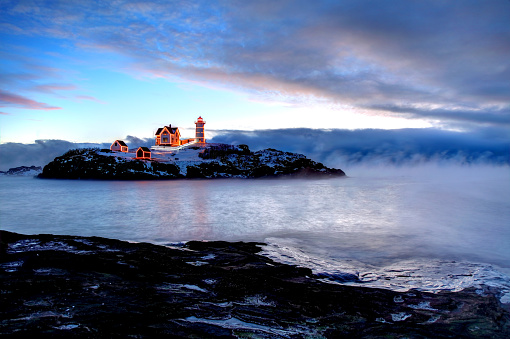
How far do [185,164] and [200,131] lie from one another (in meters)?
19.8

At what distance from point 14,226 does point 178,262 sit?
16.9m

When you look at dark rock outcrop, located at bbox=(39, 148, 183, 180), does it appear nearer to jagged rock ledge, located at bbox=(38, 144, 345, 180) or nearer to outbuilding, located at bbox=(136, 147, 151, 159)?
jagged rock ledge, located at bbox=(38, 144, 345, 180)

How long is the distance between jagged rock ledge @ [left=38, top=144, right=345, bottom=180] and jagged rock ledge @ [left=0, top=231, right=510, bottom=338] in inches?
2999

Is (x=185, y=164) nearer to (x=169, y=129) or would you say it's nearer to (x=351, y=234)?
(x=169, y=129)

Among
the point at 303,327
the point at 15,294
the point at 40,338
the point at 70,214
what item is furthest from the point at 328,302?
the point at 70,214

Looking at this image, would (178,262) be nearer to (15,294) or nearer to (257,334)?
(15,294)

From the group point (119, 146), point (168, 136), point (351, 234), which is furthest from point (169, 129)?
point (351, 234)

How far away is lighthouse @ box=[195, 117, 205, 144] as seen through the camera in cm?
10185

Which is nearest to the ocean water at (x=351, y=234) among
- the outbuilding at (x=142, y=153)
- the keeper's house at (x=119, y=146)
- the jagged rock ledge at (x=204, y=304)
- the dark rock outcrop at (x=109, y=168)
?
the jagged rock ledge at (x=204, y=304)

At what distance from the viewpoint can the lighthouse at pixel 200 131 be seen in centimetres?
10185

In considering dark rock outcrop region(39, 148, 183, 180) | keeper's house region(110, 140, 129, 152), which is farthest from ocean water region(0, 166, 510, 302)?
keeper's house region(110, 140, 129, 152)

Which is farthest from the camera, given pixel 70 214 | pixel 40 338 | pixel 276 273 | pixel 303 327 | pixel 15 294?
pixel 70 214

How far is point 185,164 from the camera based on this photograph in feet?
287

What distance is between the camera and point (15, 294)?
5.99 meters
